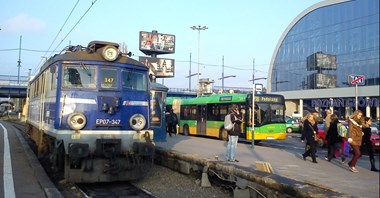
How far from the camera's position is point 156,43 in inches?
1970

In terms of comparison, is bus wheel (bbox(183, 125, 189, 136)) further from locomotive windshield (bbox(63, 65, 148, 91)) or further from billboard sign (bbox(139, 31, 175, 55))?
billboard sign (bbox(139, 31, 175, 55))

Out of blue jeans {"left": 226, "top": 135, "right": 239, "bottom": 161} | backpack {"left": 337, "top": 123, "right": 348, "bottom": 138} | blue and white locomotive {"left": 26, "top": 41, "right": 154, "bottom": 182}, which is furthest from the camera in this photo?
backpack {"left": 337, "top": 123, "right": 348, "bottom": 138}

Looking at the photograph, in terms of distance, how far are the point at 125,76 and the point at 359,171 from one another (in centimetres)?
680

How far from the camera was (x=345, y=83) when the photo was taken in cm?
490

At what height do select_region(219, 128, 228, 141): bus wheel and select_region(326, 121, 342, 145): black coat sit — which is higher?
select_region(326, 121, 342, 145): black coat

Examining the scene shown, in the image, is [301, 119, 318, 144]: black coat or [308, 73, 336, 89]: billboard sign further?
[301, 119, 318, 144]: black coat

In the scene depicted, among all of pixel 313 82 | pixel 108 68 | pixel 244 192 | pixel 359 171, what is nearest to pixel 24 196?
pixel 108 68

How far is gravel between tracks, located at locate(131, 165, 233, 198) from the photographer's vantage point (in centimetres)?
943

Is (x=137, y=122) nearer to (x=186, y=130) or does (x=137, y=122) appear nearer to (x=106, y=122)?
(x=106, y=122)

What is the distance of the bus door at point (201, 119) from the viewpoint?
2584 cm

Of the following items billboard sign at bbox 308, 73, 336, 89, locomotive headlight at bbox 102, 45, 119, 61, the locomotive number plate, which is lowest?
the locomotive number plate

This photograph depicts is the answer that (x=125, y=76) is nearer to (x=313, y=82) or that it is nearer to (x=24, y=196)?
(x=24, y=196)

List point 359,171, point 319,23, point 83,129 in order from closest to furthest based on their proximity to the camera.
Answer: point 319,23 → point 83,129 → point 359,171

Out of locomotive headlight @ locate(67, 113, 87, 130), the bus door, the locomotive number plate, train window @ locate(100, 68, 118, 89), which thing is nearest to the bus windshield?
the bus door
